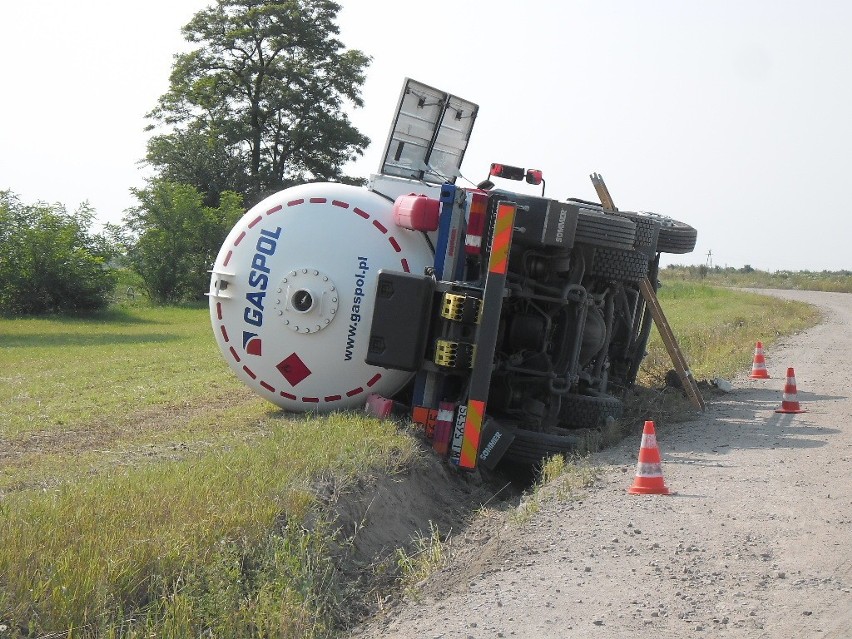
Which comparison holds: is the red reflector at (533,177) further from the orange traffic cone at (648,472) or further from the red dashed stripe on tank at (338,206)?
the orange traffic cone at (648,472)

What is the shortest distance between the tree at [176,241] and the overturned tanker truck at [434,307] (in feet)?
93.3

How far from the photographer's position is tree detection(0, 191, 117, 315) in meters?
31.0

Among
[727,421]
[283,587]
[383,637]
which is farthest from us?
[727,421]

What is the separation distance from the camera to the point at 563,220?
9.23 meters

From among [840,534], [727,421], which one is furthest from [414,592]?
[727,421]

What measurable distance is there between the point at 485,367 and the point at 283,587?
3.60 metres

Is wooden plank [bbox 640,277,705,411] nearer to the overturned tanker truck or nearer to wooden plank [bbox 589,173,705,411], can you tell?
wooden plank [bbox 589,173,705,411]

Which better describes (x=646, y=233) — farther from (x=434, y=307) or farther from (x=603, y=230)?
(x=434, y=307)

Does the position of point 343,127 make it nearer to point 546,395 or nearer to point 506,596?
point 546,395

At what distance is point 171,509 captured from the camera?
6035 millimetres

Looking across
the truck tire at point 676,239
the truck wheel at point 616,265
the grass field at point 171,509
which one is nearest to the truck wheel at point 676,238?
the truck tire at point 676,239

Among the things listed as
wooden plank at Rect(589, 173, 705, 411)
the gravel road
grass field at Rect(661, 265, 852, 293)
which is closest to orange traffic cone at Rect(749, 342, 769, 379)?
wooden plank at Rect(589, 173, 705, 411)

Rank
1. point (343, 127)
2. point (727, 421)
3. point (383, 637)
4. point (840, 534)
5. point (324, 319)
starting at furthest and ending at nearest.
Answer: point (343, 127) → point (727, 421) → point (324, 319) → point (840, 534) → point (383, 637)

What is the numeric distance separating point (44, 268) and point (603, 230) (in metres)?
24.3
